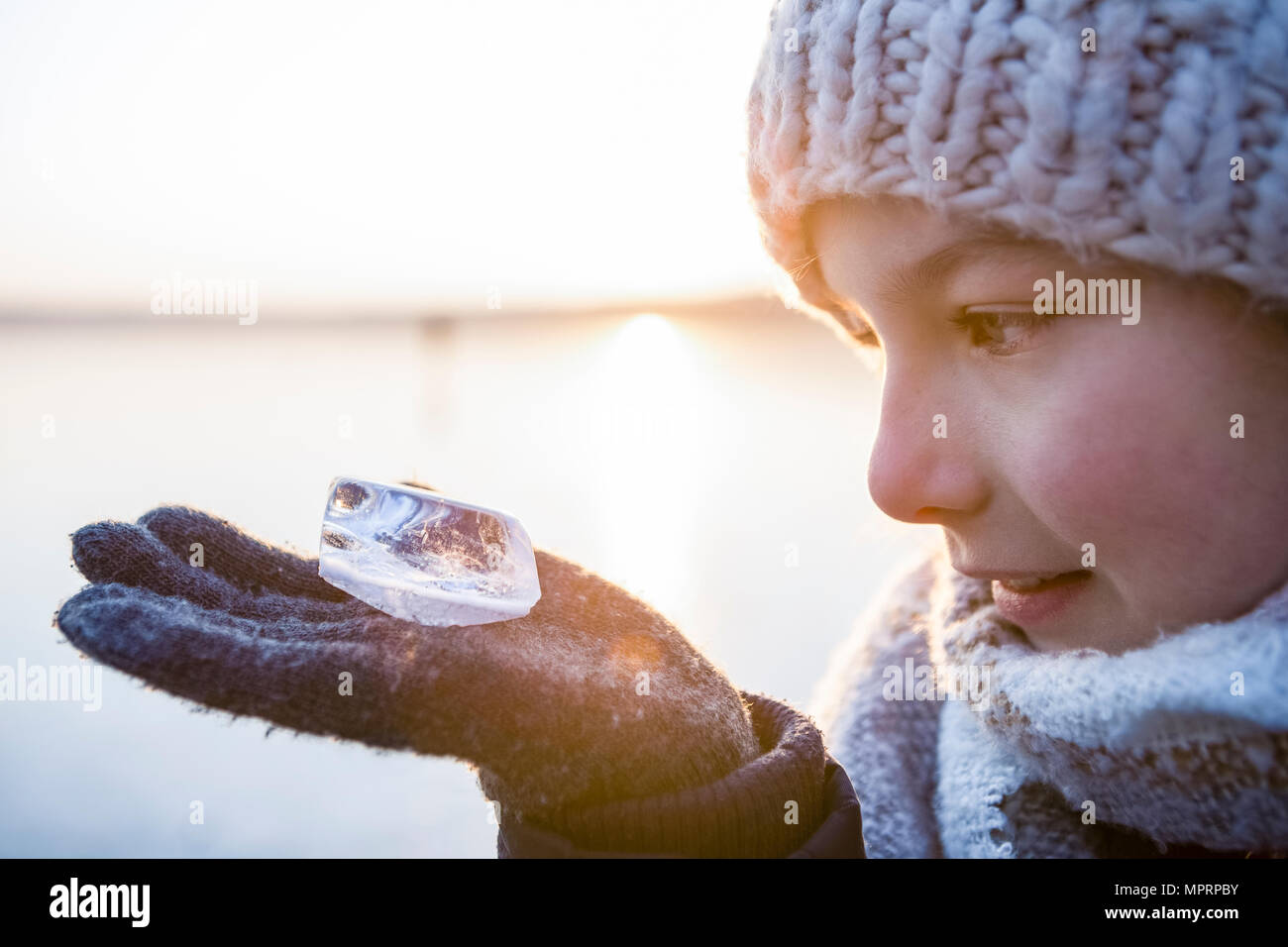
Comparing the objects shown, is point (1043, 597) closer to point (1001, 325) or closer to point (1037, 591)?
point (1037, 591)

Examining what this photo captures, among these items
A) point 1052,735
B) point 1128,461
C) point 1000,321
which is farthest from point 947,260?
point 1052,735

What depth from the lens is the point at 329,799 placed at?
199 centimetres

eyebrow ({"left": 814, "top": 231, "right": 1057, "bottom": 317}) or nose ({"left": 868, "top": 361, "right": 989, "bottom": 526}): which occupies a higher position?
eyebrow ({"left": 814, "top": 231, "right": 1057, "bottom": 317})

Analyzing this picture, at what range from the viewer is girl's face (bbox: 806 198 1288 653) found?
Answer: 25.9 inches

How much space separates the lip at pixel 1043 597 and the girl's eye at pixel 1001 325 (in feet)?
0.64

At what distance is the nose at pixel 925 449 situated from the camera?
0.75 metres

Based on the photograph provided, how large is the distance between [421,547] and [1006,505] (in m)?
0.48

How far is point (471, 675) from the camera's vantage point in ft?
2.28

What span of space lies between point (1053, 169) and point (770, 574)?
243cm

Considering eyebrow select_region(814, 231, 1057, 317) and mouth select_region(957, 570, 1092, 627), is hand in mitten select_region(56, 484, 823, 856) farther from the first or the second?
eyebrow select_region(814, 231, 1057, 317)

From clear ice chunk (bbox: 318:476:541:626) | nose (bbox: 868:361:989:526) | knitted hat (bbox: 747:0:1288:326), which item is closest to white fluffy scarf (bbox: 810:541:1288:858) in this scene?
nose (bbox: 868:361:989:526)

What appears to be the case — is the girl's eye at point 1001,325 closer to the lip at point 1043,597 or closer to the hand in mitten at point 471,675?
the lip at point 1043,597
